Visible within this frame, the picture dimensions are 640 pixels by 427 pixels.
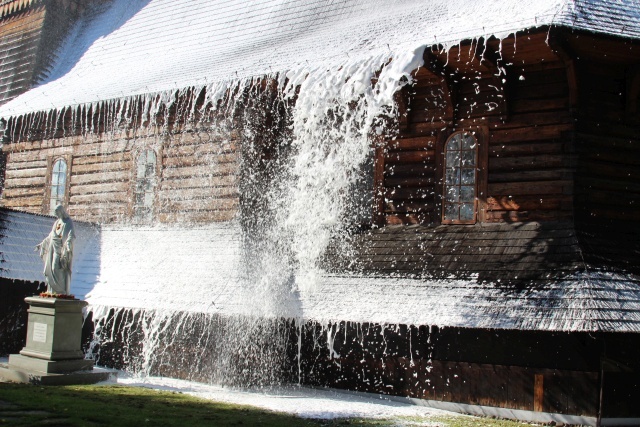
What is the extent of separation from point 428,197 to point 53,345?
6788 mm

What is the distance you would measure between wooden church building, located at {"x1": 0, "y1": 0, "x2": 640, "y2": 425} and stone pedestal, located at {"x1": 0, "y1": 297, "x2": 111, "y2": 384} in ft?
5.14

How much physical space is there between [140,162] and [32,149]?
3899 mm

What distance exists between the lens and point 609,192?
442 inches

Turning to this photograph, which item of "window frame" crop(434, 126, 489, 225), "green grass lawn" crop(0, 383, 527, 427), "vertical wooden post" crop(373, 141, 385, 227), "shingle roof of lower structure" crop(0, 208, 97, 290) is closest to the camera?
"green grass lawn" crop(0, 383, 527, 427)

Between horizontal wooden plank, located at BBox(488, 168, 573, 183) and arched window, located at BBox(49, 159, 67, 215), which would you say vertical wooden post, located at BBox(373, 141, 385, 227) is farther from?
arched window, located at BBox(49, 159, 67, 215)

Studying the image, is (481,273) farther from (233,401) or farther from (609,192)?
(233,401)

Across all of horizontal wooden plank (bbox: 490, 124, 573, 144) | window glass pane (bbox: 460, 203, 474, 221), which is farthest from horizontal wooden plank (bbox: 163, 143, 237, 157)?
horizontal wooden plank (bbox: 490, 124, 573, 144)

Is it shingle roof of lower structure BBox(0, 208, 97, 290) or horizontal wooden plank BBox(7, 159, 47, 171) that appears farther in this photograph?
horizontal wooden plank BBox(7, 159, 47, 171)

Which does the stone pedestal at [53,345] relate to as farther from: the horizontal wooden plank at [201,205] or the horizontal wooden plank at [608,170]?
the horizontal wooden plank at [608,170]

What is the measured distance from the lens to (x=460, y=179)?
12047 mm

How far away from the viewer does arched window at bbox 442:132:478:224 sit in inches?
470

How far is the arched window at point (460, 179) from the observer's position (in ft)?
39.2

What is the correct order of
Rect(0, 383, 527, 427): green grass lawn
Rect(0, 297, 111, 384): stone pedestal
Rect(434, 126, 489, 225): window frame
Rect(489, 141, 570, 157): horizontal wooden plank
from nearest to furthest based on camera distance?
Rect(0, 383, 527, 427): green grass lawn
Rect(489, 141, 570, 157): horizontal wooden plank
Rect(434, 126, 489, 225): window frame
Rect(0, 297, 111, 384): stone pedestal

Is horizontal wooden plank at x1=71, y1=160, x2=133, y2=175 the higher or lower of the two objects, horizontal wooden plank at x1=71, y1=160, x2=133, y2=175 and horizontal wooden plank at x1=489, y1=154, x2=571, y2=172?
the higher
